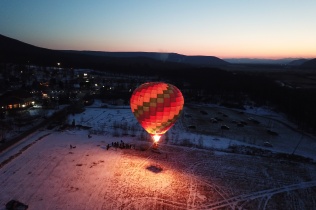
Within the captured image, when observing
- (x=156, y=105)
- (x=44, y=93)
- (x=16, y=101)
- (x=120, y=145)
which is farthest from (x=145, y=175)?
(x=44, y=93)

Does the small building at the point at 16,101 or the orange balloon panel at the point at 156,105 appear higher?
the orange balloon panel at the point at 156,105

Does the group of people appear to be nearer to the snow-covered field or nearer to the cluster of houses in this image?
the snow-covered field

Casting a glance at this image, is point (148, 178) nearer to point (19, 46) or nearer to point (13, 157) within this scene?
point (13, 157)

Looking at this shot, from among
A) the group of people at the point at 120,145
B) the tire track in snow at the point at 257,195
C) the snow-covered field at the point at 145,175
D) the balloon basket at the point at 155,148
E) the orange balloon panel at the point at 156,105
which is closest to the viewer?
the tire track in snow at the point at 257,195

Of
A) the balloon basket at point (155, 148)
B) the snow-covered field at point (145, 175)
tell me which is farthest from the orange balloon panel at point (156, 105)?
the snow-covered field at point (145, 175)

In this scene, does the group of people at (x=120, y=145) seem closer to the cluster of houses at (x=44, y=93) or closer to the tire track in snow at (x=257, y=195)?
the tire track in snow at (x=257, y=195)

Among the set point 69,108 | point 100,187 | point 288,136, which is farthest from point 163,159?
point 69,108
